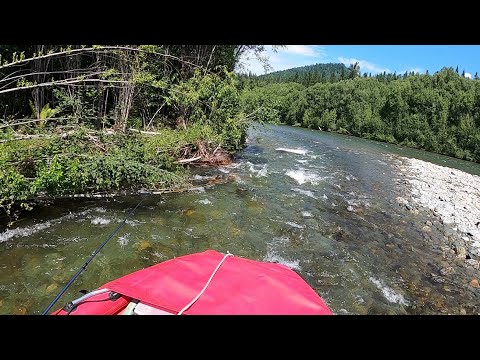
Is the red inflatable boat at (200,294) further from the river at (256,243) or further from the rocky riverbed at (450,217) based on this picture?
the rocky riverbed at (450,217)

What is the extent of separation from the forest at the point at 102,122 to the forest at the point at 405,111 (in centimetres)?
1715

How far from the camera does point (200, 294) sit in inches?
119

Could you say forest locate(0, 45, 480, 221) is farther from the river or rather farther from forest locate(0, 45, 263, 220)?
the river

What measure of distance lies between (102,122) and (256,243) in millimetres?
5054

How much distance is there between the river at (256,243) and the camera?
5.90 meters

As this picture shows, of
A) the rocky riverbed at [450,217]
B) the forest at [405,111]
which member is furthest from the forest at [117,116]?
the rocky riverbed at [450,217]

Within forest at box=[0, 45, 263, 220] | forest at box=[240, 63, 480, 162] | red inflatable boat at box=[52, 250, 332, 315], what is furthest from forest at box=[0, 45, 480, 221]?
forest at box=[240, 63, 480, 162]

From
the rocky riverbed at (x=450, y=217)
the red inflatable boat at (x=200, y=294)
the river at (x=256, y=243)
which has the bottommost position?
the river at (x=256, y=243)

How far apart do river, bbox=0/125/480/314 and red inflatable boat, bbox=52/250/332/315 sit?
2.27 meters

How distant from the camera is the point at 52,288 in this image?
17.5 ft
